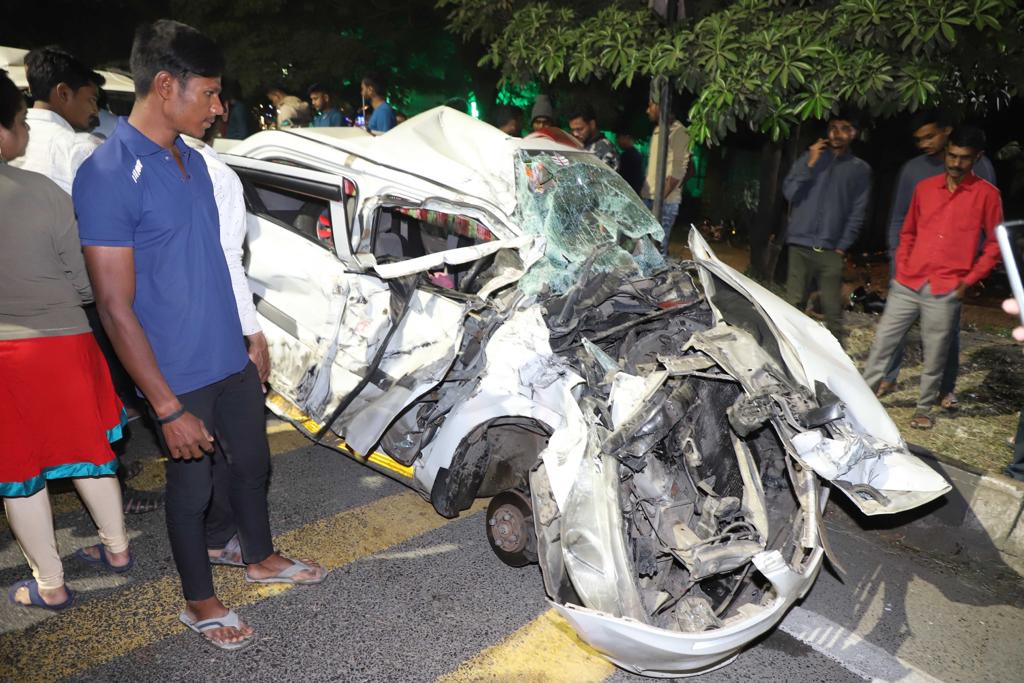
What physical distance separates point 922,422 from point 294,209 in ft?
15.4

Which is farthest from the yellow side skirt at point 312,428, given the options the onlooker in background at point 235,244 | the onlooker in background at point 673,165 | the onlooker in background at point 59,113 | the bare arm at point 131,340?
the onlooker in background at point 673,165

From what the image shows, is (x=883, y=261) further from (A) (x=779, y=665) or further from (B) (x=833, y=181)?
(A) (x=779, y=665)

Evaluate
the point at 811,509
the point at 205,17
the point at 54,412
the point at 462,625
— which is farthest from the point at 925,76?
the point at 205,17

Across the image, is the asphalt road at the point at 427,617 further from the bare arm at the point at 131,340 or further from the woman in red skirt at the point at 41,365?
the bare arm at the point at 131,340

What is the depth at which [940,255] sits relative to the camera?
4.70 meters

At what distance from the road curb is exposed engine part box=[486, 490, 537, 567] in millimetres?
2343

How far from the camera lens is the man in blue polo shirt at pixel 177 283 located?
7.62ft

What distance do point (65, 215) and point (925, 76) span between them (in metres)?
4.75

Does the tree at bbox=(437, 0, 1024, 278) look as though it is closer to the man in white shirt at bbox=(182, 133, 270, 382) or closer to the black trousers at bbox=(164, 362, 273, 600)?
the man in white shirt at bbox=(182, 133, 270, 382)

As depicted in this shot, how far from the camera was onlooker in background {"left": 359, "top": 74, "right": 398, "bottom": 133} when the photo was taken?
28.5 feet

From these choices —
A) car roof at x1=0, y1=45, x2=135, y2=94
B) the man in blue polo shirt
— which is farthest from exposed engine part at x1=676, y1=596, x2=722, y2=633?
car roof at x1=0, y1=45, x2=135, y2=94

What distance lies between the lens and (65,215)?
2814mm

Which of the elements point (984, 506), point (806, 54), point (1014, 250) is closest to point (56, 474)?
point (1014, 250)

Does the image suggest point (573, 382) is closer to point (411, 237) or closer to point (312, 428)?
point (312, 428)
